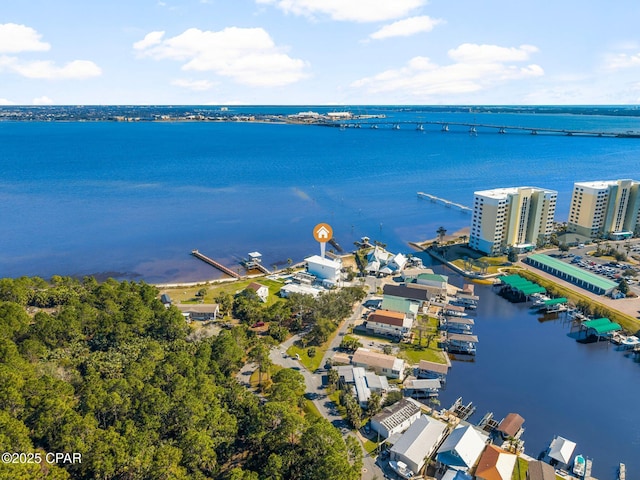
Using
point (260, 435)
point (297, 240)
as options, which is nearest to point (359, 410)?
point (260, 435)

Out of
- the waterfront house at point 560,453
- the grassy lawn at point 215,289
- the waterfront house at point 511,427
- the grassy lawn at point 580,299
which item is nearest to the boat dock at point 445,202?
the grassy lawn at point 580,299

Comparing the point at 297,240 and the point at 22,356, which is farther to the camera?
the point at 297,240

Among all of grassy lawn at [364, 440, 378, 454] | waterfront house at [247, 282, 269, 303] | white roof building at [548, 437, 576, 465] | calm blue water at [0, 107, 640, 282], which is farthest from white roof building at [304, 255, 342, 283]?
white roof building at [548, 437, 576, 465]

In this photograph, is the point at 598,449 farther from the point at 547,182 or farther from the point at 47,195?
the point at 47,195

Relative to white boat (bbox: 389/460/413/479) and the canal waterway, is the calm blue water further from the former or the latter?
white boat (bbox: 389/460/413/479)

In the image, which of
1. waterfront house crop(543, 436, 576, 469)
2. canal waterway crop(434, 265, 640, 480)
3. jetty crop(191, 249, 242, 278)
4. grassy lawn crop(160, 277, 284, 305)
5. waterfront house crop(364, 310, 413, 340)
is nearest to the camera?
waterfront house crop(543, 436, 576, 469)

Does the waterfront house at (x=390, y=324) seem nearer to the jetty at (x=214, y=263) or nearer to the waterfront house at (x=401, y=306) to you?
the waterfront house at (x=401, y=306)

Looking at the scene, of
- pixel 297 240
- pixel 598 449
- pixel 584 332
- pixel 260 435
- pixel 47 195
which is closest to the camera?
pixel 260 435
